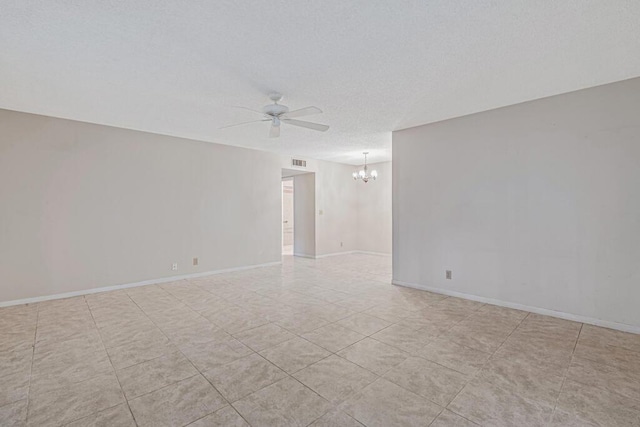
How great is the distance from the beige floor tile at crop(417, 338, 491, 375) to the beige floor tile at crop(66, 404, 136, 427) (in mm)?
2151

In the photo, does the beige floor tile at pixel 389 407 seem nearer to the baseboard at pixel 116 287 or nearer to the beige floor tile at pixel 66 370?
the beige floor tile at pixel 66 370

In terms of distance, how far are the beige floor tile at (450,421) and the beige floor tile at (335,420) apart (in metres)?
0.46

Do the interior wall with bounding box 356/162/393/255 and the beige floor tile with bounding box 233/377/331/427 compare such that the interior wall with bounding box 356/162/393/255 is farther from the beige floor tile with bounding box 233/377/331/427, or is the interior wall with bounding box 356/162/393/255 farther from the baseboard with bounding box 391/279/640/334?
the beige floor tile with bounding box 233/377/331/427

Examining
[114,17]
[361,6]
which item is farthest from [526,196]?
[114,17]

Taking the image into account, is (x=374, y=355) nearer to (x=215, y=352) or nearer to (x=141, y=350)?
(x=215, y=352)

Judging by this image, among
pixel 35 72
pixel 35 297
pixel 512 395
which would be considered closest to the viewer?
pixel 512 395

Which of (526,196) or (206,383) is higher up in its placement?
(526,196)

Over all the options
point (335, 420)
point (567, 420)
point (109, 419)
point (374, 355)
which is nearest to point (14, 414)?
point (109, 419)

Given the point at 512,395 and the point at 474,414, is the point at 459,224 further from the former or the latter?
the point at 474,414

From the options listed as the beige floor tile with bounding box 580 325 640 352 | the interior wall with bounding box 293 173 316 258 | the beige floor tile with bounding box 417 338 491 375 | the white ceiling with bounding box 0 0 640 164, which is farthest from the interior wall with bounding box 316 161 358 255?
the beige floor tile with bounding box 580 325 640 352

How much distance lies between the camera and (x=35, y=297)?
13.0 ft

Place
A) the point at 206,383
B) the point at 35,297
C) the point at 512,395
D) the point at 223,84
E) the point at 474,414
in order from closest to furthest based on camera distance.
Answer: the point at 474,414, the point at 512,395, the point at 206,383, the point at 223,84, the point at 35,297

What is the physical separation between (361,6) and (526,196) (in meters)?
3.03

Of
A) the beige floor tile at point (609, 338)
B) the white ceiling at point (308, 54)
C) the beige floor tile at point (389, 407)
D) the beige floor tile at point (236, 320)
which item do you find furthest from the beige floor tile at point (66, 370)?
the beige floor tile at point (609, 338)
